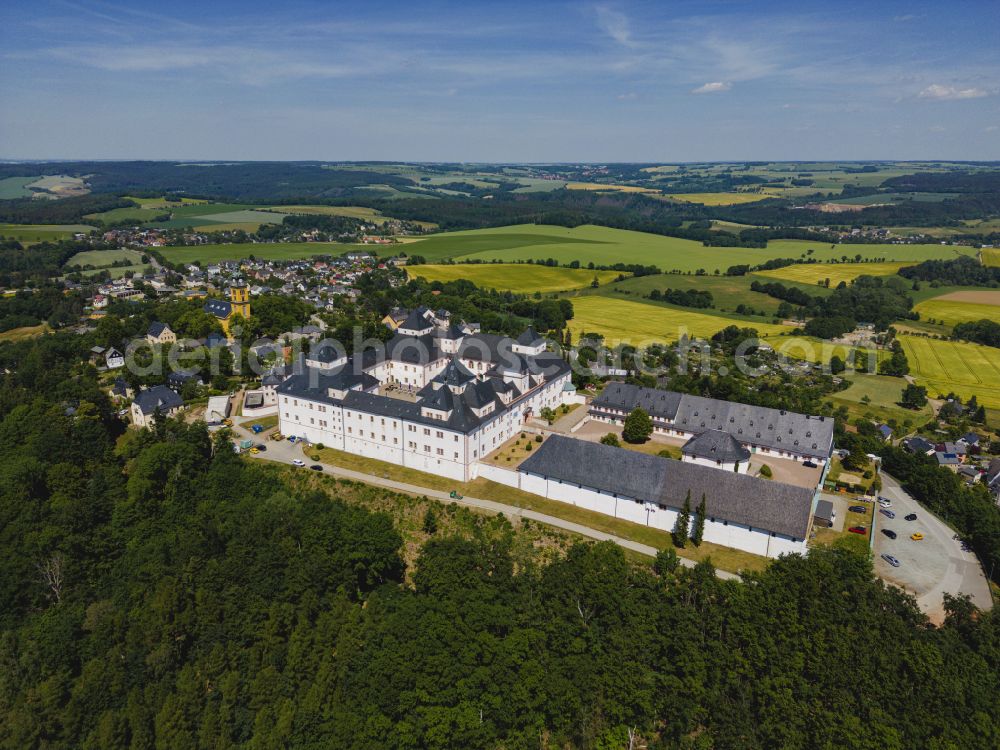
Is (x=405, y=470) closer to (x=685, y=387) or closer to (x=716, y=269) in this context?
(x=685, y=387)

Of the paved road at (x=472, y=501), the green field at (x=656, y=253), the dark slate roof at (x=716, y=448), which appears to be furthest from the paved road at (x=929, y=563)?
the green field at (x=656, y=253)

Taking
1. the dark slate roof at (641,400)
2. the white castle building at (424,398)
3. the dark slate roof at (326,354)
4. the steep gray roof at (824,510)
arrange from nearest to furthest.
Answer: the steep gray roof at (824,510)
the white castle building at (424,398)
the dark slate roof at (641,400)
the dark slate roof at (326,354)

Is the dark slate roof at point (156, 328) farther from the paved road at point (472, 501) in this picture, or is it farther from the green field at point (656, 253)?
the green field at point (656, 253)

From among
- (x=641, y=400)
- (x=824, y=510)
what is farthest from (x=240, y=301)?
(x=824, y=510)

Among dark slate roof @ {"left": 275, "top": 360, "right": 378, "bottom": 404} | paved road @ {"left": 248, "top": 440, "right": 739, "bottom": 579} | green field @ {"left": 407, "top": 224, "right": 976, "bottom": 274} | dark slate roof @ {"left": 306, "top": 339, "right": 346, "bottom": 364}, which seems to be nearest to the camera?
paved road @ {"left": 248, "top": 440, "right": 739, "bottom": 579}

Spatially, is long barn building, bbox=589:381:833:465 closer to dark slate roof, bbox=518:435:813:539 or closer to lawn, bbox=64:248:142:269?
dark slate roof, bbox=518:435:813:539

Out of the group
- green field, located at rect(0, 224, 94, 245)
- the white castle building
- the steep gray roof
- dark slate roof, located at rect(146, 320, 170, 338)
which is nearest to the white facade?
the white castle building

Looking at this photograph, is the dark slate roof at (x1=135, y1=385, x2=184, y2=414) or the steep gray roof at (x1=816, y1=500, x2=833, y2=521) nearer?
the steep gray roof at (x1=816, y1=500, x2=833, y2=521)
